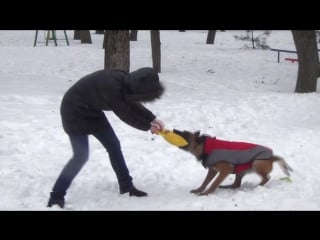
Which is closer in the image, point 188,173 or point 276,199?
point 276,199

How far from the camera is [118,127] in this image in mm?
8898

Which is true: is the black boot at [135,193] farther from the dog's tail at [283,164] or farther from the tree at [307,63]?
the tree at [307,63]

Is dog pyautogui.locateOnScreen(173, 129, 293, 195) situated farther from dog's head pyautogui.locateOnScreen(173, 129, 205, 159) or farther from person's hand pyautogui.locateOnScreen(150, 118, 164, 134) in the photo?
person's hand pyautogui.locateOnScreen(150, 118, 164, 134)

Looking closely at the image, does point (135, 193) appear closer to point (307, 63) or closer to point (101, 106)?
point (101, 106)

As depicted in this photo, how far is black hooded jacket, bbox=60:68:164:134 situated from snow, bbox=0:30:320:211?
98 cm

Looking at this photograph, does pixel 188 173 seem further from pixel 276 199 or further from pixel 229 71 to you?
pixel 229 71

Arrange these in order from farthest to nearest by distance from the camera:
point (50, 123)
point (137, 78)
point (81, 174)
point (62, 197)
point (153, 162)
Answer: point (50, 123) → point (153, 162) → point (81, 174) → point (62, 197) → point (137, 78)

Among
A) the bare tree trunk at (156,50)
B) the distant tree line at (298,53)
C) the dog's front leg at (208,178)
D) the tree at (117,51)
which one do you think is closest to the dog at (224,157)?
the dog's front leg at (208,178)

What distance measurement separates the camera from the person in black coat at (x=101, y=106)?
510cm

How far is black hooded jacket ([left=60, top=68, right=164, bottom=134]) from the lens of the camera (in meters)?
5.09

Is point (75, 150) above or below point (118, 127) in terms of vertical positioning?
above

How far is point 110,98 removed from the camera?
5.08m
